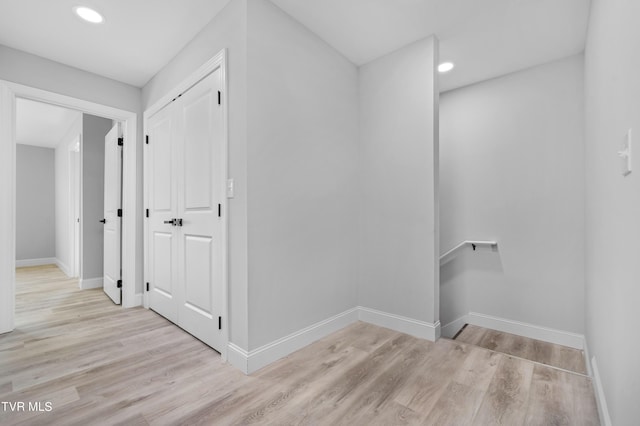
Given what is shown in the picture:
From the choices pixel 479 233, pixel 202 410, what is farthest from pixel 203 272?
pixel 479 233

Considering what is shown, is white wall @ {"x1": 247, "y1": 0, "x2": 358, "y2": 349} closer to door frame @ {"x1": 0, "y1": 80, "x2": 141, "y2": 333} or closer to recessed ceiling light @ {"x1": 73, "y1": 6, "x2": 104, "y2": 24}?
recessed ceiling light @ {"x1": 73, "y1": 6, "x2": 104, "y2": 24}

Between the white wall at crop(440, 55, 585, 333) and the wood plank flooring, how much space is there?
19cm

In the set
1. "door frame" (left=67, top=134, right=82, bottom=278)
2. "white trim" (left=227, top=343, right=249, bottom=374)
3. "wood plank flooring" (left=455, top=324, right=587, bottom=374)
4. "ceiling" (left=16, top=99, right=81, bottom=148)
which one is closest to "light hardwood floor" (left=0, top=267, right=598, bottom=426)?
"white trim" (left=227, top=343, right=249, bottom=374)

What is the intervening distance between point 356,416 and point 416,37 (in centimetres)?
274

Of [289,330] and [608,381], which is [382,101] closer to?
[289,330]

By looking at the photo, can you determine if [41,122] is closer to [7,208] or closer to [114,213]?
[114,213]

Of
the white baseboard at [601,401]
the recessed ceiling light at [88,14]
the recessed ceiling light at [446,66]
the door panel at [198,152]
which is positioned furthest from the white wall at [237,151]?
the recessed ceiling light at [446,66]

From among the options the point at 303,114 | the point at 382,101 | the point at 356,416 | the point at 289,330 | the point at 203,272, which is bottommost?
the point at 356,416

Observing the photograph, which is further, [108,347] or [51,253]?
[51,253]

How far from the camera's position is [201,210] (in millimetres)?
2314

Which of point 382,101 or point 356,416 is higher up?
point 382,101

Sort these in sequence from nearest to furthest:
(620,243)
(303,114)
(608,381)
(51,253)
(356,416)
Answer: (620,243)
(608,381)
(356,416)
(303,114)
(51,253)

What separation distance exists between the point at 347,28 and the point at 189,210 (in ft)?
6.47

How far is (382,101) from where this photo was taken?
272cm
